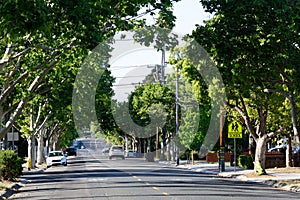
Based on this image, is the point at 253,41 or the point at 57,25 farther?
the point at 253,41

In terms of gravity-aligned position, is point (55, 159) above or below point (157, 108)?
below

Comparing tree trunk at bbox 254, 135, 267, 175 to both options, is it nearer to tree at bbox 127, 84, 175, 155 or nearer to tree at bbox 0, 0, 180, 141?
tree at bbox 0, 0, 180, 141

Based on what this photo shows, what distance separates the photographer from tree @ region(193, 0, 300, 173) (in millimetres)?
28016

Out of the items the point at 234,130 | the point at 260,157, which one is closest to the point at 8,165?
the point at 260,157

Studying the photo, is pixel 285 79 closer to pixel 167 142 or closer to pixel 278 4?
pixel 278 4

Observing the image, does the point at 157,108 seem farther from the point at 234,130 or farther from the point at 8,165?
the point at 8,165

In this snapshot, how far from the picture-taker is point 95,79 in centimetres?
4778

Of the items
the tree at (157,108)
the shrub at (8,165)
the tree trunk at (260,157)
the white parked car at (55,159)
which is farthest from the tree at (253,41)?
the tree at (157,108)

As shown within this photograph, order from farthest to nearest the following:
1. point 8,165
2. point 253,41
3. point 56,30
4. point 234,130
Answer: point 234,130
point 8,165
point 253,41
point 56,30

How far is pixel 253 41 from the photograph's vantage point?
29672 mm

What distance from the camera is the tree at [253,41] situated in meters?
28.0

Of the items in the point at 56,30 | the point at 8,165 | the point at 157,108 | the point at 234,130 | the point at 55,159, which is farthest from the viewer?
the point at 157,108

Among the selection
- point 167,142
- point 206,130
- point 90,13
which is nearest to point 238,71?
point 90,13

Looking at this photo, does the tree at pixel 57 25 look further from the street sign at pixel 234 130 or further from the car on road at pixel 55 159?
the car on road at pixel 55 159
